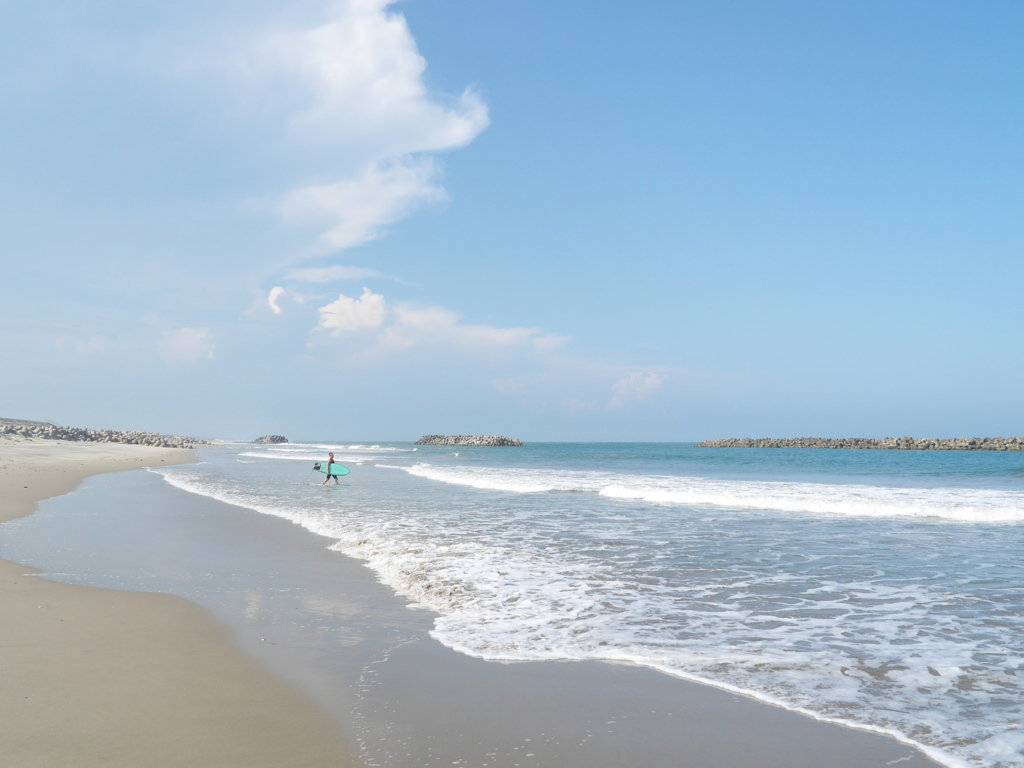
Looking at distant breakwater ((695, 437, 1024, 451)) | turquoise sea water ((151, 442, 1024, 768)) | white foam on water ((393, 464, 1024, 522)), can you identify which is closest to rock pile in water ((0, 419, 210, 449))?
white foam on water ((393, 464, 1024, 522))

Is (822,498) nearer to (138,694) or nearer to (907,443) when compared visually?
(138,694)

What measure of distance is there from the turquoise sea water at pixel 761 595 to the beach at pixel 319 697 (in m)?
0.46

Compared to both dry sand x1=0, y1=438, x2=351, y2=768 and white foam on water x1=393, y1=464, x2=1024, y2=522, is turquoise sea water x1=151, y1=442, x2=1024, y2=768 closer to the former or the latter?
white foam on water x1=393, y1=464, x2=1024, y2=522

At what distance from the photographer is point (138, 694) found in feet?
14.2

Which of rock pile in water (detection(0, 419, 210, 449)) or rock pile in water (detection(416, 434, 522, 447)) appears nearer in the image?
rock pile in water (detection(0, 419, 210, 449))

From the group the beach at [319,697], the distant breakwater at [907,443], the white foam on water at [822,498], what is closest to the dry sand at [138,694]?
the beach at [319,697]

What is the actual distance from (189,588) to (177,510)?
364 inches

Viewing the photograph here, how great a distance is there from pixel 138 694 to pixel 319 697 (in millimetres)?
1329

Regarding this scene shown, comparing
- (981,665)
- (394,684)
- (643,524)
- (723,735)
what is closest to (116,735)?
(394,684)

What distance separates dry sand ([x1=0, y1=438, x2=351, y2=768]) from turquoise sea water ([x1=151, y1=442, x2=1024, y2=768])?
1981 mm

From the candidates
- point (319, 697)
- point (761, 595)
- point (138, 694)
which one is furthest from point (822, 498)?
point (138, 694)

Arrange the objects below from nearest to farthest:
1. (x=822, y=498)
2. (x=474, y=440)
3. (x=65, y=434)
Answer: (x=822, y=498)
(x=65, y=434)
(x=474, y=440)

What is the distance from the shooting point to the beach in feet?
11.8

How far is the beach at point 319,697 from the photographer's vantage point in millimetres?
3598
